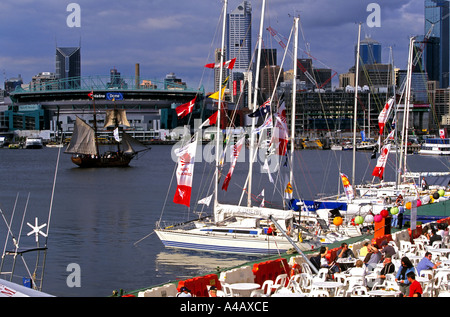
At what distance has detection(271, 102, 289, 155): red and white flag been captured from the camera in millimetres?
30891

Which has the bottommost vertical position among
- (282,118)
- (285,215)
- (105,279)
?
(105,279)

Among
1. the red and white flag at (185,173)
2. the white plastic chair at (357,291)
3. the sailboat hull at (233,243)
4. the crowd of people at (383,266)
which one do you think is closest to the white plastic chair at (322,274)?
the crowd of people at (383,266)

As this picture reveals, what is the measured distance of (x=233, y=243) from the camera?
87.5 feet

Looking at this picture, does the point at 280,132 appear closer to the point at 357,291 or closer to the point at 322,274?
the point at 322,274

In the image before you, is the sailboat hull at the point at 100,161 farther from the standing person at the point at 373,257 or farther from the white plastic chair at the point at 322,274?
the white plastic chair at the point at 322,274

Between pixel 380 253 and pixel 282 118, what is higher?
pixel 282 118

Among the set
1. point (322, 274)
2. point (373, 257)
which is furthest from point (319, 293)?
point (373, 257)

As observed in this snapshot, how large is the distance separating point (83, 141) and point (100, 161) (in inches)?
162

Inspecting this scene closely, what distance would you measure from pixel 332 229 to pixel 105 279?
30.5 ft

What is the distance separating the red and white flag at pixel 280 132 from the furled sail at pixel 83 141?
76761mm

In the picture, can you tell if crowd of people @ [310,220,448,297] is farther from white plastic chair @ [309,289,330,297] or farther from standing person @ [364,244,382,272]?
white plastic chair @ [309,289,330,297]
